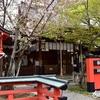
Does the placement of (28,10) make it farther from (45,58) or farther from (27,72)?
(45,58)

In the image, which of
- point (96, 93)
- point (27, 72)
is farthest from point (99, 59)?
point (27, 72)

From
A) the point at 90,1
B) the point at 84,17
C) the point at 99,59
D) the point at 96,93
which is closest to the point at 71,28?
the point at 84,17

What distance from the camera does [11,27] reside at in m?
9.33

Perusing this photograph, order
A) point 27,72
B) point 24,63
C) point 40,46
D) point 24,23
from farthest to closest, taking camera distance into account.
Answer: point 24,63, point 27,72, point 40,46, point 24,23

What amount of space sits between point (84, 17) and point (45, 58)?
33.7 ft

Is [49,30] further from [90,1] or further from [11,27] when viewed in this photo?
[90,1]

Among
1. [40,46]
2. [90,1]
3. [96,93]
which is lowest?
[96,93]

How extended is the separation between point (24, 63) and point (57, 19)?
9402mm

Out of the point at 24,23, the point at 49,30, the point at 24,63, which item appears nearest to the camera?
the point at 24,23

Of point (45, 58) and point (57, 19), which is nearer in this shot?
point (57, 19)

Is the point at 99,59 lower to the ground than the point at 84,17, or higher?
lower

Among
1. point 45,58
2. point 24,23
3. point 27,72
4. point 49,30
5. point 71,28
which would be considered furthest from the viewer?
point 45,58

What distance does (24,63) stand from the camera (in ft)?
60.5

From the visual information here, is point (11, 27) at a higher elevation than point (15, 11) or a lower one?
lower
